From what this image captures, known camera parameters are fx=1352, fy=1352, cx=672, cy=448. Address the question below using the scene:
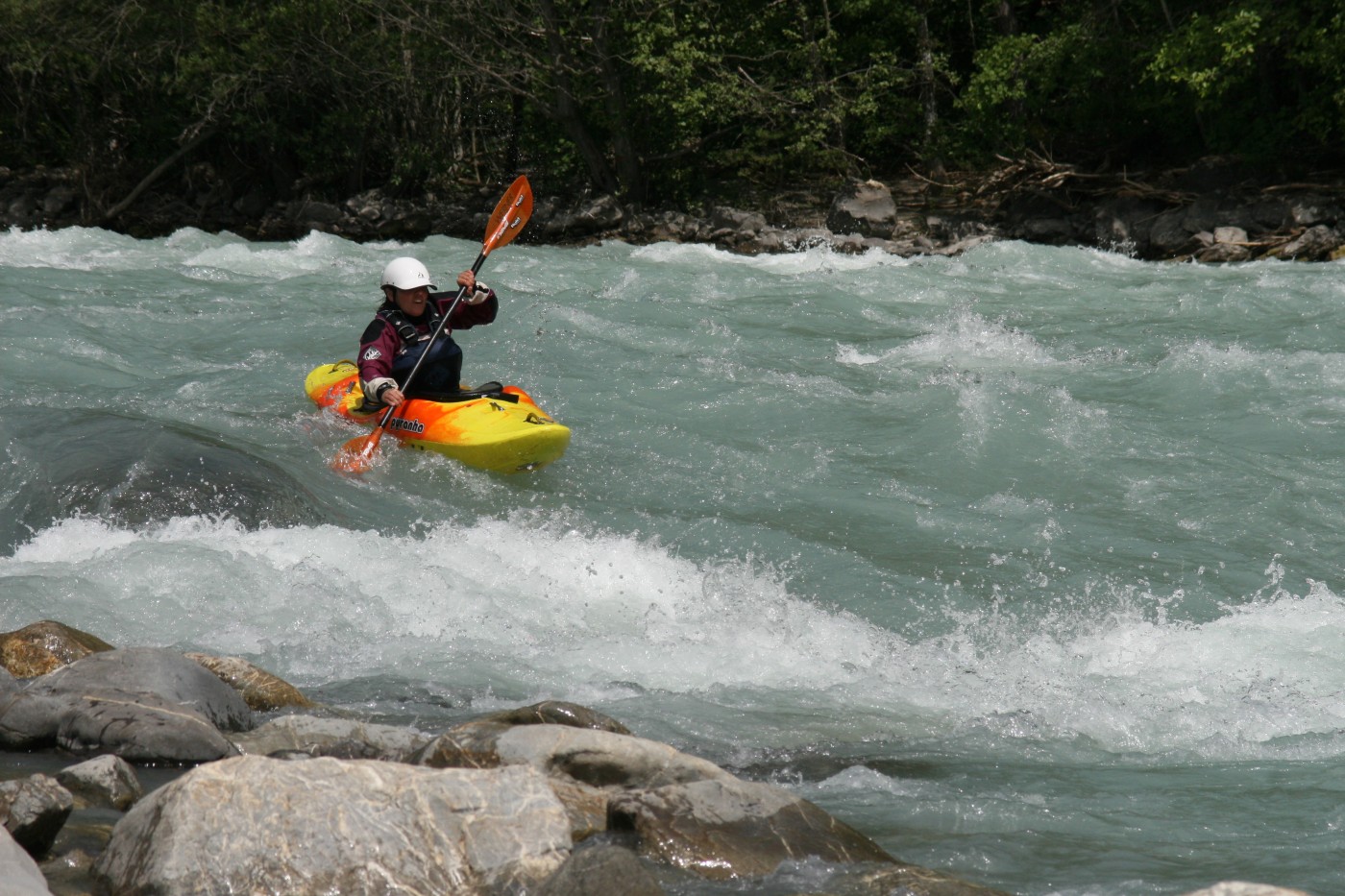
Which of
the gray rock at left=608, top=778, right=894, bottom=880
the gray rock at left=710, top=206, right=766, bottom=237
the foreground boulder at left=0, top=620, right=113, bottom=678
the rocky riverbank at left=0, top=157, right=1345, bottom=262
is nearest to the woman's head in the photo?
the foreground boulder at left=0, top=620, right=113, bottom=678

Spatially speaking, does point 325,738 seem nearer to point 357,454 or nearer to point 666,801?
point 666,801

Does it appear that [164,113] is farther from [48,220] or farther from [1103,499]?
[1103,499]

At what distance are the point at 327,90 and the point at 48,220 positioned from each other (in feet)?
15.4

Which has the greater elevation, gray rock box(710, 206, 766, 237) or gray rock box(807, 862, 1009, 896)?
gray rock box(710, 206, 766, 237)

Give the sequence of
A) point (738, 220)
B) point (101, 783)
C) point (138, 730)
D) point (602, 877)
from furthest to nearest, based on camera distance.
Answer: point (738, 220), point (138, 730), point (101, 783), point (602, 877)

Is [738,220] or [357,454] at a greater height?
[738,220]

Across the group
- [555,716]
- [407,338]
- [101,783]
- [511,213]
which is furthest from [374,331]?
[101,783]

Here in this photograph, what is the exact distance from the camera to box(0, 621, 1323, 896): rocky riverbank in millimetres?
2289

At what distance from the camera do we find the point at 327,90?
793 inches

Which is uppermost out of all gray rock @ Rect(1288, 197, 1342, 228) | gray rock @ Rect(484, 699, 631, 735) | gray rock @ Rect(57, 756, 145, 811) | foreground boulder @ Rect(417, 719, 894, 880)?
gray rock @ Rect(1288, 197, 1342, 228)

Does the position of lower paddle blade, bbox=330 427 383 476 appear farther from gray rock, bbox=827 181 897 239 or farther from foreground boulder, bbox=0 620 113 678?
gray rock, bbox=827 181 897 239

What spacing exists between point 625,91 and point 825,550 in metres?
13.8

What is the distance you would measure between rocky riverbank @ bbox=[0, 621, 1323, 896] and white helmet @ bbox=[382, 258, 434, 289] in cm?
355

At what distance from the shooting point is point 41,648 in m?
3.64
